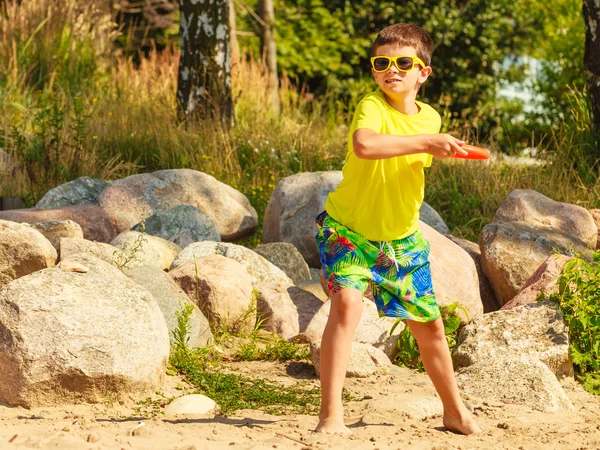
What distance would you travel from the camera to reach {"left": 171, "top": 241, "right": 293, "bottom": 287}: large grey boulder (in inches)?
224

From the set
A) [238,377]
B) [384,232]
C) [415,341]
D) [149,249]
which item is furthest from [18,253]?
[384,232]

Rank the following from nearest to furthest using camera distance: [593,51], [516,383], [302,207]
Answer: [516,383], [302,207], [593,51]

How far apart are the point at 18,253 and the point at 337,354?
2.26 metres

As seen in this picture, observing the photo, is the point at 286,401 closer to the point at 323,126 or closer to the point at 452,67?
the point at 323,126

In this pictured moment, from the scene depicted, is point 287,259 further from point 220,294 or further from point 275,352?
point 275,352

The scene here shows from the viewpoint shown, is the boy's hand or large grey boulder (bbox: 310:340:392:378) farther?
large grey boulder (bbox: 310:340:392:378)

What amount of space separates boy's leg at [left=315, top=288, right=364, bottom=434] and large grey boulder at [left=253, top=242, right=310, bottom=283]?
2736 mm

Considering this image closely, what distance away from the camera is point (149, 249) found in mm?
5750

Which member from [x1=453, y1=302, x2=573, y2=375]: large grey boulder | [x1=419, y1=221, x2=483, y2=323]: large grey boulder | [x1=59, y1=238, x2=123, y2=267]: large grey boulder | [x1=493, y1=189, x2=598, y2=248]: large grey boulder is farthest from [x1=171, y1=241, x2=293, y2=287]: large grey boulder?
[x1=493, y1=189, x2=598, y2=248]: large grey boulder

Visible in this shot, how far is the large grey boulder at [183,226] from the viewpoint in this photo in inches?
257

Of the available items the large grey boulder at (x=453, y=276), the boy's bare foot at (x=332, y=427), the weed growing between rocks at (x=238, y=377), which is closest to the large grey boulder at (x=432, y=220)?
the large grey boulder at (x=453, y=276)

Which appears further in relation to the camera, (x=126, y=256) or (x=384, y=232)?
(x=126, y=256)

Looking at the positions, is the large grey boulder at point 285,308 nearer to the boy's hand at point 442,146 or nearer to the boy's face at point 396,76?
the boy's face at point 396,76

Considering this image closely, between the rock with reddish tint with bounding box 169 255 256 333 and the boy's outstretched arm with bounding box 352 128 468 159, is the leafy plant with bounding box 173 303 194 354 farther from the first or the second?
the boy's outstretched arm with bounding box 352 128 468 159
